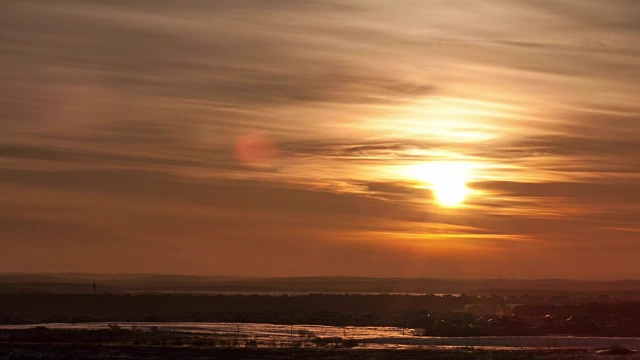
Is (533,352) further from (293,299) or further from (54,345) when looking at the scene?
(293,299)

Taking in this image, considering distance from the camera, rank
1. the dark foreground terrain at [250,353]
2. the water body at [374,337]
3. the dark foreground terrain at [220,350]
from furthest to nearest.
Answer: the water body at [374,337], the dark foreground terrain at [220,350], the dark foreground terrain at [250,353]

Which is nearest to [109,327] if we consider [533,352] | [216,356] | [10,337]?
[10,337]

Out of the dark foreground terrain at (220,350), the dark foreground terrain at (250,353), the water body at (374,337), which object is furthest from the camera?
the water body at (374,337)

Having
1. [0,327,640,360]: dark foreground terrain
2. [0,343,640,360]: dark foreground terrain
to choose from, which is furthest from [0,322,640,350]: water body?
[0,343,640,360]: dark foreground terrain

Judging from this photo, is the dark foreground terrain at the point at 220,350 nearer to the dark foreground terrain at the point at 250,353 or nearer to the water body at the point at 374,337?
the dark foreground terrain at the point at 250,353

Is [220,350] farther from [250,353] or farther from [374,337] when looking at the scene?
[374,337]

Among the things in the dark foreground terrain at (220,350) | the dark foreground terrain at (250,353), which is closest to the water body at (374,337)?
the dark foreground terrain at (220,350)
